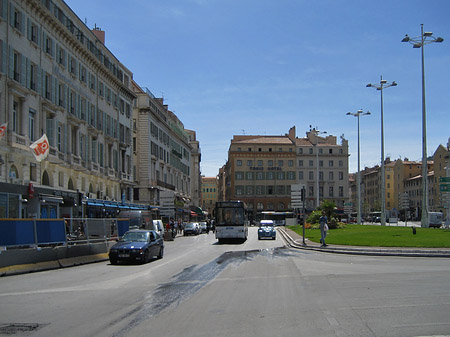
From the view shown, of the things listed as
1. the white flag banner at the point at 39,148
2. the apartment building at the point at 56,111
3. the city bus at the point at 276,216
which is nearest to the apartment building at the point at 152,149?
the apartment building at the point at 56,111

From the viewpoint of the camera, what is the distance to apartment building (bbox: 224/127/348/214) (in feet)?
377

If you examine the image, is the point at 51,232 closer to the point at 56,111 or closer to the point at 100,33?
the point at 56,111

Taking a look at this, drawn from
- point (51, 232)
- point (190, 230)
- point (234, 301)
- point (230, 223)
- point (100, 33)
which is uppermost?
point (100, 33)

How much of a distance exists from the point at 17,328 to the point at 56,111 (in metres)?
33.2

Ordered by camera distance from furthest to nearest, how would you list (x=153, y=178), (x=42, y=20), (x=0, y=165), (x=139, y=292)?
(x=153, y=178)
(x=42, y=20)
(x=0, y=165)
(x=139, y=292)

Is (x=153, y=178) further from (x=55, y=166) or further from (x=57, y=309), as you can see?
(x=57, y=309)

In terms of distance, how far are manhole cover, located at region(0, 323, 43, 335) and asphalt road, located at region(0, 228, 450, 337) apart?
2 cm

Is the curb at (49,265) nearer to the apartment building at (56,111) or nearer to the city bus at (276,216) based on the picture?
the apartment building at (56,111)

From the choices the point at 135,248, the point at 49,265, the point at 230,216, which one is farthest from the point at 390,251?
the point at 230,216

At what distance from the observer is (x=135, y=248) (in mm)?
21172

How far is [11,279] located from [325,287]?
9.99 meters

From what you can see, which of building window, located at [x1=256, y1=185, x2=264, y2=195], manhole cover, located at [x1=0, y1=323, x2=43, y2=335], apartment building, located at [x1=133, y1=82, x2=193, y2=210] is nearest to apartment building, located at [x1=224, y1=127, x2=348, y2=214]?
building window, located at [x1=256, y1=185, x2=264, y2=195]

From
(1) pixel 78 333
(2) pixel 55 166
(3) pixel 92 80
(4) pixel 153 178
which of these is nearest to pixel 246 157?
(4) pixel 153 178

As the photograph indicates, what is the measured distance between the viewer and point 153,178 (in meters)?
74.8
